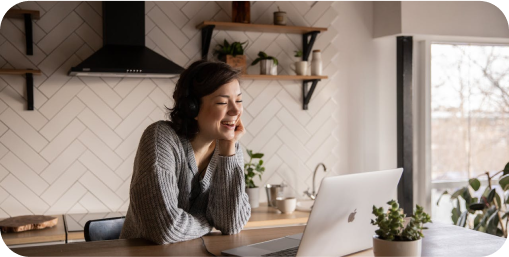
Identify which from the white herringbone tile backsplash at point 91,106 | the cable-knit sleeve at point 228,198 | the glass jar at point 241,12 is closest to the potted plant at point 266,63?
the white herringbone tile backsplash at point 91,106

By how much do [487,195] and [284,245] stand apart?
2.43 m

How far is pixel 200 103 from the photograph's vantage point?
1936mm

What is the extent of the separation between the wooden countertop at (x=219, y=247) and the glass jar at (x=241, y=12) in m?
1.81

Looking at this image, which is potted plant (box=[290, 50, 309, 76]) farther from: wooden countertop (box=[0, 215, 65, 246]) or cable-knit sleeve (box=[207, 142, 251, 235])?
wooden countertop (box=[0, 215, 65, 246])

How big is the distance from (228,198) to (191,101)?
0.39m

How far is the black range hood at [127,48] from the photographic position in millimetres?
2846

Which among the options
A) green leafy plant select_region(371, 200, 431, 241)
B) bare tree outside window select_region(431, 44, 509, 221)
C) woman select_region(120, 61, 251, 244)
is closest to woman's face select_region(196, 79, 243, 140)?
woman select_region(120, 61, 251, 244)

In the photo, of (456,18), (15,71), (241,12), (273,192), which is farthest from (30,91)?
(456,18)

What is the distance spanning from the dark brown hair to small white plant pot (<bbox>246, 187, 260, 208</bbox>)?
1312 mm

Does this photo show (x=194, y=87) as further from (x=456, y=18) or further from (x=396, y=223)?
(x=456, y=18)

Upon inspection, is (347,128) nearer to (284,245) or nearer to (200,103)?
(200,103)

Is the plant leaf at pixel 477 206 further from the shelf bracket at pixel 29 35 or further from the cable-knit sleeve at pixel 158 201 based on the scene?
the shelf bracket at pixel 29 35

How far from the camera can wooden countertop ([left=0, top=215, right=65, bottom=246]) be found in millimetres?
2492

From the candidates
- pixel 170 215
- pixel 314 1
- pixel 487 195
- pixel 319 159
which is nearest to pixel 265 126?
pixel 319 159
